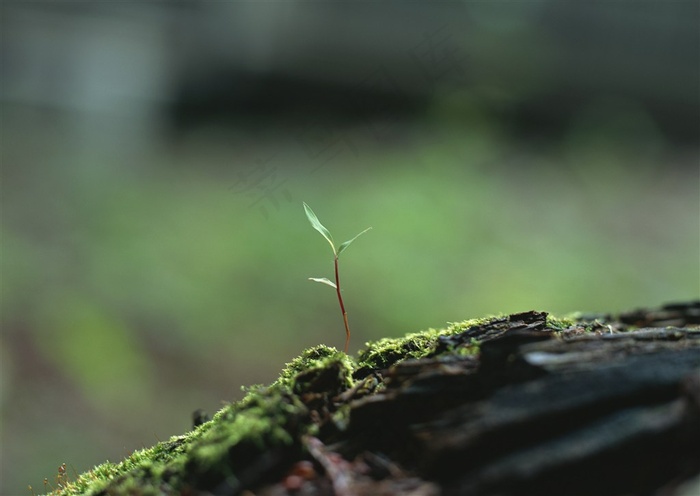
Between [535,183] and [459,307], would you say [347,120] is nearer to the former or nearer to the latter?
[535,183]

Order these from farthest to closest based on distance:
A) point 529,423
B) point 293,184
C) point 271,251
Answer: point 293,184 < point 271,251 < point 529,423

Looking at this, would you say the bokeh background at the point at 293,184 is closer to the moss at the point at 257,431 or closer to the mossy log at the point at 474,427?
the moss at the point at 257,431

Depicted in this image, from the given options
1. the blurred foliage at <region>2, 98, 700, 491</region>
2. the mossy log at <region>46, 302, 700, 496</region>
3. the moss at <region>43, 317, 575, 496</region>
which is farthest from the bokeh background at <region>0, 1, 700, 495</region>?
the mossy log at <region>46, 302, 700, 496</region>

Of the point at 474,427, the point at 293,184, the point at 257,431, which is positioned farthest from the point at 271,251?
the point at 474,427

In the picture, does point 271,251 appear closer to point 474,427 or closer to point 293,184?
point 293,184

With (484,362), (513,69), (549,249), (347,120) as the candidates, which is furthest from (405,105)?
(484,362)

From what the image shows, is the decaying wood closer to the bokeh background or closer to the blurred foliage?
the blurred foliage

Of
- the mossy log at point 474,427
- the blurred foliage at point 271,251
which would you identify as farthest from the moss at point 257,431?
the blurred foliage at point 271,251
